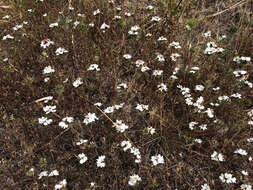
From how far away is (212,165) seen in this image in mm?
3006

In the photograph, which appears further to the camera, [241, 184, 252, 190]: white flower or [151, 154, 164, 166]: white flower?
[151, 154, 164, 166]: white flower

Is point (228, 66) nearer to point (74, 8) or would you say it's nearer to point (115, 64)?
point (115, 64)

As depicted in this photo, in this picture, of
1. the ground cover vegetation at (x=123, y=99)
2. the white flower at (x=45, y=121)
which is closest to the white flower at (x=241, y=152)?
the ground cover vegetation at (x=123, y=99)

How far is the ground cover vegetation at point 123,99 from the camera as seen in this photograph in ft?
9.52

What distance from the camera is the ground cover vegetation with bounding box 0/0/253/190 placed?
290 cm

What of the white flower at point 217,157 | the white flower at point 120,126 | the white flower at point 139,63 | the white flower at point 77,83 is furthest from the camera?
the white flower at point 139,63

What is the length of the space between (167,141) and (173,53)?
4.84 ft

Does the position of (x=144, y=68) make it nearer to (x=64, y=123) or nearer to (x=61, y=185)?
(x=64, y=123)

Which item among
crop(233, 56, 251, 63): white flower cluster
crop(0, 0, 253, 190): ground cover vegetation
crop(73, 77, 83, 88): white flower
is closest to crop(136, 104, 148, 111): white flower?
crop(0, 0, 253, 190): ground cover vegetation

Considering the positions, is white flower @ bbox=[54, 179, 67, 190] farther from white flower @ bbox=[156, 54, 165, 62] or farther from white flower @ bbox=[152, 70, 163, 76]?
white flower @ bbox=[156, 54, 165, 62]

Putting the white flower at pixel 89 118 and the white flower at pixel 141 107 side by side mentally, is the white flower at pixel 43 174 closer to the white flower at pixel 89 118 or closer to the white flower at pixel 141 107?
the white flower at pixel 89 118

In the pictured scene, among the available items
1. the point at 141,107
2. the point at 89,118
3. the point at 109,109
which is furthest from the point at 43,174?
the point at 141,107

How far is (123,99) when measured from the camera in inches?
139

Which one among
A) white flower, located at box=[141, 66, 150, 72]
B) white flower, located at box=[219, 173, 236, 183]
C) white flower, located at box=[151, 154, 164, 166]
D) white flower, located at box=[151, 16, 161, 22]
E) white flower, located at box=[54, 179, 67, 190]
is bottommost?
white flower, located at box=[219, 173, 236, 183]
